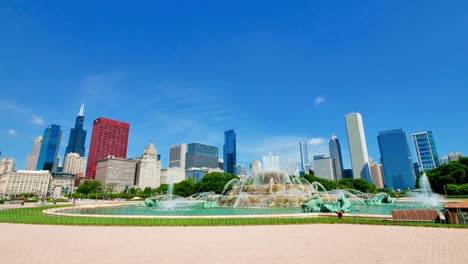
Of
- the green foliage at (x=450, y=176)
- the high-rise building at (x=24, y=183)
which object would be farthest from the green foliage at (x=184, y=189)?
the high-rise building at (x=24, y=183)

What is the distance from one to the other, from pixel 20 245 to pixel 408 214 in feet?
66.0

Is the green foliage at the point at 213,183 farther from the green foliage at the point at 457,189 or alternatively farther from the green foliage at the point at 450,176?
the green foliage at the point at 450,176

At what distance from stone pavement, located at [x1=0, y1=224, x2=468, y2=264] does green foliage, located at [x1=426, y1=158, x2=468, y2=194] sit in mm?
63514

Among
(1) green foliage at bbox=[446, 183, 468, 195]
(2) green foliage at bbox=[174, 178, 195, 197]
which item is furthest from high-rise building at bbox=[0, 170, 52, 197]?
(1) green foliage at bbox=[446, 183, 468, 195]

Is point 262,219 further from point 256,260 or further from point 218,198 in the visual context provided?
point 218,198

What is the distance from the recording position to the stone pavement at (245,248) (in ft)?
25.2

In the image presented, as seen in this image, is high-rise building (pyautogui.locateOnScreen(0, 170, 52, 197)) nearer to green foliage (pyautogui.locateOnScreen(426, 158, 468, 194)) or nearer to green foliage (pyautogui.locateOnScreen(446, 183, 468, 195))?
green foliage (pyautogui.locateOnScreen(426, 158, 468, 194))

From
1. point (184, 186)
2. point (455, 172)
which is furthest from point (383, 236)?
point (184, 186)

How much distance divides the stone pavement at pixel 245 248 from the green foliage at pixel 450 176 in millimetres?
63514

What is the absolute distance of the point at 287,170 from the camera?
45.5 metres

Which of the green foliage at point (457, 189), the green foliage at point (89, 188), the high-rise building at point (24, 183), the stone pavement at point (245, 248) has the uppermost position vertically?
the high-rise building at point (24, 183)

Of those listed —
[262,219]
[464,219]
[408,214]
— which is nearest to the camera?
[464,219]

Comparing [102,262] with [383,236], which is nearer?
[102,262]

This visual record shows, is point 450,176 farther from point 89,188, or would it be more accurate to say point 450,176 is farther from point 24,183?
point 24,183
